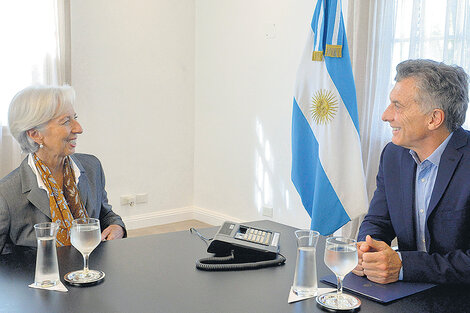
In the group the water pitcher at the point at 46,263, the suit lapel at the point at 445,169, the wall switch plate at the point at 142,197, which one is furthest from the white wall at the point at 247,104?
the water pitcher at the point at 46,263

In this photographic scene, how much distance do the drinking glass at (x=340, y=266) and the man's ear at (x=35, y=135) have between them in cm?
140

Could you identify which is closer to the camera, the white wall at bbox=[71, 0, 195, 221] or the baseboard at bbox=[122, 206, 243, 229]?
A: the white wall at bbox=[71, 0, 195, 221]

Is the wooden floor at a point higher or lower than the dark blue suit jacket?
lower

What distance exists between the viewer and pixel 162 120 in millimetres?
5070

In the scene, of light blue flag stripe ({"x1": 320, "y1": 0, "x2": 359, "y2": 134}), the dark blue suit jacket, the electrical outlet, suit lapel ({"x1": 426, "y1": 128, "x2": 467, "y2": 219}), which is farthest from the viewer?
the electrical outlet

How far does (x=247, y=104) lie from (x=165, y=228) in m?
1.45

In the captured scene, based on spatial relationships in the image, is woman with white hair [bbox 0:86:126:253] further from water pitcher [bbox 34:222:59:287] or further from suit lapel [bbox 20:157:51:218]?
water pitcher [bbox 34:222:59:287]

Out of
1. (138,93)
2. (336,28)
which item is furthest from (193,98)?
(336,28)

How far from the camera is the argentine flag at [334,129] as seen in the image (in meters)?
3.29

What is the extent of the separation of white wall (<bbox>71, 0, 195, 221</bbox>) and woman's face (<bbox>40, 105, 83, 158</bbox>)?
233 centimetres

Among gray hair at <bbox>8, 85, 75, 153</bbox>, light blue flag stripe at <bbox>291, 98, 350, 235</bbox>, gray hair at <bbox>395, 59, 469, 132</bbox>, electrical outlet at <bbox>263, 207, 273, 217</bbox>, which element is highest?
gray hair at <bbox>395, 59, 469, 132</bbox>

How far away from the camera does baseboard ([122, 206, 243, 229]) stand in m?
4.94

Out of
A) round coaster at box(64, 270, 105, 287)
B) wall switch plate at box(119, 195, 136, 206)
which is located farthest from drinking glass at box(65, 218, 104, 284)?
wall switch plate at box(119, 195, 136, 206)

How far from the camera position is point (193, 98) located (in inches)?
209
